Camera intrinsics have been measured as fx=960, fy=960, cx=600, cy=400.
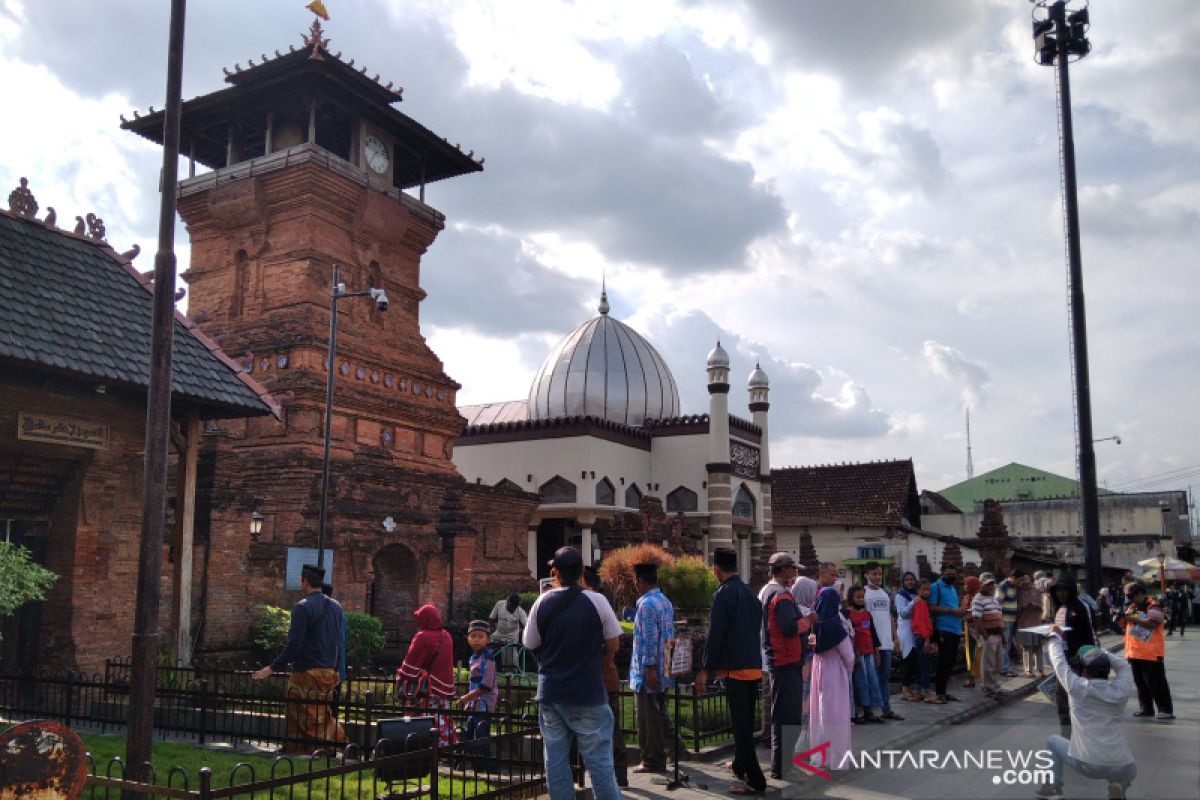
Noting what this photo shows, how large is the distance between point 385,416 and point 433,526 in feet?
9.34

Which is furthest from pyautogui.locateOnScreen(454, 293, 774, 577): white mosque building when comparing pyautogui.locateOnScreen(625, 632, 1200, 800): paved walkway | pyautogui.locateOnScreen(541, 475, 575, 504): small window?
pyautogui.locateOnScreen(625, 632, 1200, 800): paved walkway

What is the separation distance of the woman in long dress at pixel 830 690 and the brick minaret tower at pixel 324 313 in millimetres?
11360

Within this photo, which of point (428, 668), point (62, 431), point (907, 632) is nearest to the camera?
point (428, 668)

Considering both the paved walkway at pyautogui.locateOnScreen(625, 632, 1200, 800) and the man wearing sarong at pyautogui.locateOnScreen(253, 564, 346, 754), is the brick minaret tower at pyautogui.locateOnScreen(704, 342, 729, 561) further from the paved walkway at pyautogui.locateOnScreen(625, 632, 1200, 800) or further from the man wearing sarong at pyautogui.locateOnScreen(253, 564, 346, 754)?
the man wearing sarong at pyautogui.locateOnScreen(253, 564, 346, 754)

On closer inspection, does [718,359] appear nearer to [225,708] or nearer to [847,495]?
[847,495]

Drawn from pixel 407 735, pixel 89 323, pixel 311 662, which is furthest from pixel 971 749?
pixel 89 323

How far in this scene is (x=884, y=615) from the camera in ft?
37.8

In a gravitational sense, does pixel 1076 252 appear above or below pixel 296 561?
above

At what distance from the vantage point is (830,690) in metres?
8.28

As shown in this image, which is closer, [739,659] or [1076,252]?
[739,659]

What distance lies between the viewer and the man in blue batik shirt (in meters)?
7.90

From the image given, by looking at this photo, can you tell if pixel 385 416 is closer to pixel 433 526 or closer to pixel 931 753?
pixel 433 526

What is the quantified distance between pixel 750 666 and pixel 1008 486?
63.4 meters

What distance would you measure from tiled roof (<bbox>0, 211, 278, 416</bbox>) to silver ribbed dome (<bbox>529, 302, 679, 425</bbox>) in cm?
2418
